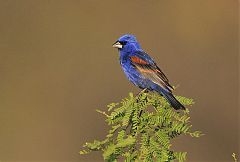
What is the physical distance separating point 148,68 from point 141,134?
273cm

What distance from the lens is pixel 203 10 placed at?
16.5 m


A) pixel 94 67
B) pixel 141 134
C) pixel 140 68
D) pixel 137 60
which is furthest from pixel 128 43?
pixel 94 67

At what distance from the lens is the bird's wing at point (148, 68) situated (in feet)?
19.9

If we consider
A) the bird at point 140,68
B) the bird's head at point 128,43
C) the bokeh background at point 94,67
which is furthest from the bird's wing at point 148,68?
the bokeh background at point 94,67

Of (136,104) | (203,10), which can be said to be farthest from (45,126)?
(136,104)

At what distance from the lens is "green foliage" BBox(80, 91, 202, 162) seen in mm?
3473

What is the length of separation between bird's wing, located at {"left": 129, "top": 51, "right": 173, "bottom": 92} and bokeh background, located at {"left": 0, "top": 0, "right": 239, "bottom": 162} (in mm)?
4111

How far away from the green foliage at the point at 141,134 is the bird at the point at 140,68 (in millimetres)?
1943

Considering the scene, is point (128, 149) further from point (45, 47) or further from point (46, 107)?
point (45, 47)

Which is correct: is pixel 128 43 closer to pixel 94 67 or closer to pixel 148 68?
pixel 148 68

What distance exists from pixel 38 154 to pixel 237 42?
16.3ft

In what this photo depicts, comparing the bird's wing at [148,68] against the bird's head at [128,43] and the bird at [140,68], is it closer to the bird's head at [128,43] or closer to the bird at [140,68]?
the bird at [140,68]

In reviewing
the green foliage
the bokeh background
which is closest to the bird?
the green foliage

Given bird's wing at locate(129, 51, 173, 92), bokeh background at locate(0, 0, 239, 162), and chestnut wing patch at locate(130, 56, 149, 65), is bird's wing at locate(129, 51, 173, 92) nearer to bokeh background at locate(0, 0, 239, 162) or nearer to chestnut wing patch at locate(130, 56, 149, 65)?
chestnut wing patch at locate(130, 56, 149, 65)
